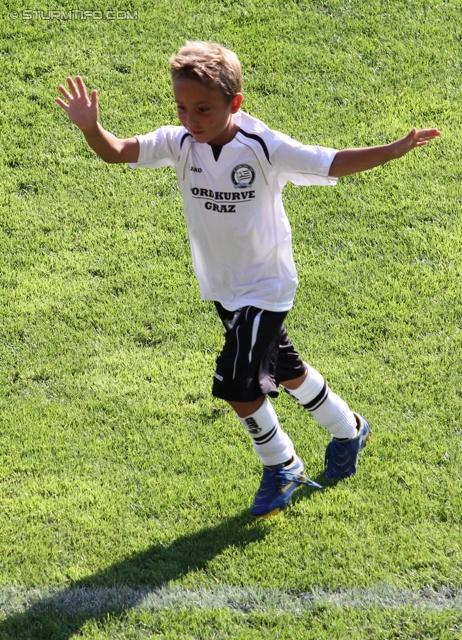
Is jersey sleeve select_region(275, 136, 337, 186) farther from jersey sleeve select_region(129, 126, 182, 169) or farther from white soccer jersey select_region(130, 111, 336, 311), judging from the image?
jersey sleeve select_region(129, 126, 182, 169)

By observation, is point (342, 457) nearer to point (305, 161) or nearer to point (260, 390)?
point (260, 390)

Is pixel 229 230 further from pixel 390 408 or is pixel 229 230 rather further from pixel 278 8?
pixel 278 8

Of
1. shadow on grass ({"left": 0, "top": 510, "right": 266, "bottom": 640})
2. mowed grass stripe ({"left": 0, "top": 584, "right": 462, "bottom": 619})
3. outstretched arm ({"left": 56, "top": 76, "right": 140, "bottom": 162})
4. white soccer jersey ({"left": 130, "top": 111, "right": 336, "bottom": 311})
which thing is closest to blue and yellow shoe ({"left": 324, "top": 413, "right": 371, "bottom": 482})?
shadow on grass ({"left": 0, "top": 510, "right": 266, "bottom": 640})

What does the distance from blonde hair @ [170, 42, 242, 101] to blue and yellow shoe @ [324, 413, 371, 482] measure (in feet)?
6.15

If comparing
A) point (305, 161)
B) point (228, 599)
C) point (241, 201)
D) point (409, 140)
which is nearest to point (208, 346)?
point (241, 201)

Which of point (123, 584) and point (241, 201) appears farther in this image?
point (123, 584)

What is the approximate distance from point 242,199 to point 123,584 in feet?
6.14

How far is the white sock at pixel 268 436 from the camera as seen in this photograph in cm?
432

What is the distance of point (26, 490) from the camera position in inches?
187

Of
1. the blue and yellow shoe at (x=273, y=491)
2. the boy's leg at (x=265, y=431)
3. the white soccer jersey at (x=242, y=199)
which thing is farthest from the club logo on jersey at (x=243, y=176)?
the blue and yellow shoe at (x=273, y=491)

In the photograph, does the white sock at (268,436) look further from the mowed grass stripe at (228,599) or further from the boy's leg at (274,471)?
A: the mowed grass stripe at (228,599)

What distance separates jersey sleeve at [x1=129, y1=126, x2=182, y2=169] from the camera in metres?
4.14

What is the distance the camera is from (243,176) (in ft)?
13.1

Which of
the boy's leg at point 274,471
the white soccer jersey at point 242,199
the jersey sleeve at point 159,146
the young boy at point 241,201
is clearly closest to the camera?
the young boy at point 241,201
